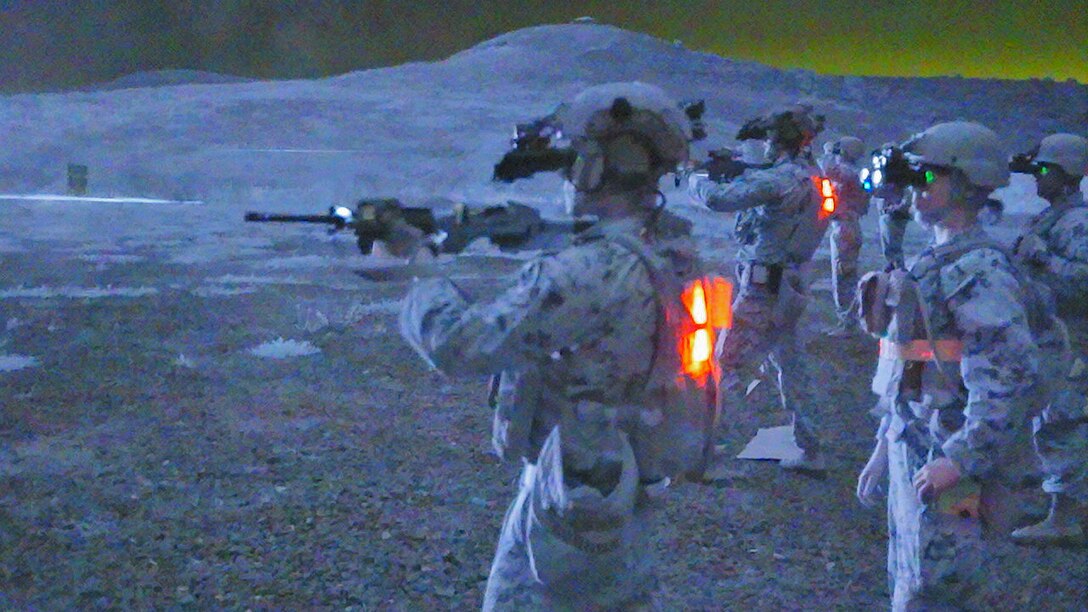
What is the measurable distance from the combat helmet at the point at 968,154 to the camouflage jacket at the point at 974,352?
0.18 m

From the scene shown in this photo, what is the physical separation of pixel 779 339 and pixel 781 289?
301 mm

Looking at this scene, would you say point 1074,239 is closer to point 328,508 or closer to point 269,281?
point 328,508

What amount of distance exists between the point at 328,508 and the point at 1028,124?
33.3 m

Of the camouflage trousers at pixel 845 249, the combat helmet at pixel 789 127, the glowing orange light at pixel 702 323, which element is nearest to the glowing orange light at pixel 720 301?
the glowing orange light at pixel 702 323

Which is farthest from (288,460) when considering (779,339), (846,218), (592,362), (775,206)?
(846,218)

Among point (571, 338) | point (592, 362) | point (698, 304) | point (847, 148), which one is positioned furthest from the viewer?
point (847, 148)

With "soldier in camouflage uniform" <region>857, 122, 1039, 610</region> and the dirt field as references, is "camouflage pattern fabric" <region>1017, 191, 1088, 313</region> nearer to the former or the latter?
the dirt field

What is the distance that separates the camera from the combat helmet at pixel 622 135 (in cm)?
266

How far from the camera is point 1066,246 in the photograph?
17.4 feet

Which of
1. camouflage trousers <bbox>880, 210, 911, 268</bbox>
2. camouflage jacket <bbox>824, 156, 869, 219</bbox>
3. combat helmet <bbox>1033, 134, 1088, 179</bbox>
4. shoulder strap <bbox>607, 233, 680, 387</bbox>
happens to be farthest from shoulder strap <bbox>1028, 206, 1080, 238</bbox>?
camouflage trousers <bbox>880, 210, 911, 268</bbox>

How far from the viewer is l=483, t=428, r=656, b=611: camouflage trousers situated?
2.58 meters

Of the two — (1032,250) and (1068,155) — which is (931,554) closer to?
(1032,250)

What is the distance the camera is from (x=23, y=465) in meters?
6.19

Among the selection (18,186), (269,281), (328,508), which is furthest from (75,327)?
(18,186)
